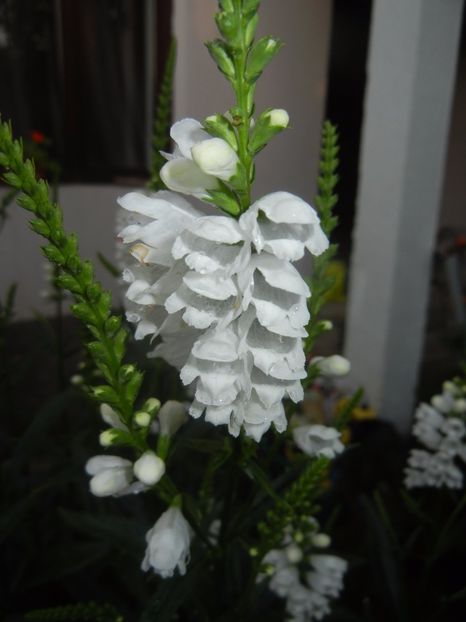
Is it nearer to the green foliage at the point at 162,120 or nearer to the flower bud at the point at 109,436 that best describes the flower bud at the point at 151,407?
the flower bud at the point at 109,436

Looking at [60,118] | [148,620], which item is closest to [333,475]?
[148,620]

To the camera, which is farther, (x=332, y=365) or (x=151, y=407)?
(x=332, y=365)

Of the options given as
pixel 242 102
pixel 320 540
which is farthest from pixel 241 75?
pixel 320 540

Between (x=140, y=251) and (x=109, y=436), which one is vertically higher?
(x=140, y=251)

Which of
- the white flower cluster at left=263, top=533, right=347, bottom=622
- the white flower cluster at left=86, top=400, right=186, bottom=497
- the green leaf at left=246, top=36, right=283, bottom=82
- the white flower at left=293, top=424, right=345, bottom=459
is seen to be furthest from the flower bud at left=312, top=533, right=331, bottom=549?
the green leaf at left=246, top=36, right=283, bottom=82

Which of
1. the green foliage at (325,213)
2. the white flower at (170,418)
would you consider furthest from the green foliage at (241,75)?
the white flower at (170,418)

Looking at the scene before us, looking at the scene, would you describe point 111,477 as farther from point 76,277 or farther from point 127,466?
point 76,277

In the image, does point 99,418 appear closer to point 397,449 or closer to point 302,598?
point 302,598
